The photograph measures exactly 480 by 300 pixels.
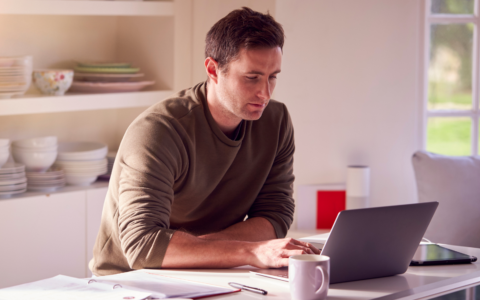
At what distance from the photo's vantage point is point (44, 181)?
2756mm

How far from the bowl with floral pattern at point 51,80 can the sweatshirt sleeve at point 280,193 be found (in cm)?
122

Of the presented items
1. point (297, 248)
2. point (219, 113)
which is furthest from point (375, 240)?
point (219, 113)

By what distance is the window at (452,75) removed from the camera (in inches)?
129

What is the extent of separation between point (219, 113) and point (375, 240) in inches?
26.6

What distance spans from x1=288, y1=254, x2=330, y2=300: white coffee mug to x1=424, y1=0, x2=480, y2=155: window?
2.28m

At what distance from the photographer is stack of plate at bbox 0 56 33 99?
8.45 ft

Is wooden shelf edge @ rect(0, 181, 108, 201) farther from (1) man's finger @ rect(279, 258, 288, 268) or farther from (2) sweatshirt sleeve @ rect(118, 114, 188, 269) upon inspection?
(1) man's finger @ rect(279, 258, 288, 268)

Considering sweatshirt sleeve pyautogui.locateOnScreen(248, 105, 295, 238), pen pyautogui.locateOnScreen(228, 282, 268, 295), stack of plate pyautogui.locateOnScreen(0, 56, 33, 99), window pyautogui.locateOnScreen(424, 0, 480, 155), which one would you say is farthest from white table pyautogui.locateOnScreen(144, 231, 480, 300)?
window pyautogui.locateOnScreen(424, 0, 480, 155)

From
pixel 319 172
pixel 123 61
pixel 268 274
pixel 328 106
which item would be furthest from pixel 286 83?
pixel 268 274

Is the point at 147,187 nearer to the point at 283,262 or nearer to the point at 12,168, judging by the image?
the point at 283,262

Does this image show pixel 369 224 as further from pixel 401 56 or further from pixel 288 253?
pixel 401 56

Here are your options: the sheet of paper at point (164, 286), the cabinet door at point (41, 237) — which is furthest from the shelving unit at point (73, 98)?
the sheet of paper at point (164, 286)

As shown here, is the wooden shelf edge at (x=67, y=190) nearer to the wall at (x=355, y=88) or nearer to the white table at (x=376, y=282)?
the wall at (x=355, y=88)

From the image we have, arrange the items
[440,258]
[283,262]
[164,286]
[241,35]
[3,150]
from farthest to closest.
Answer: [3,150]
[241,35]
[440,258]
[283,262]
[164,286]
